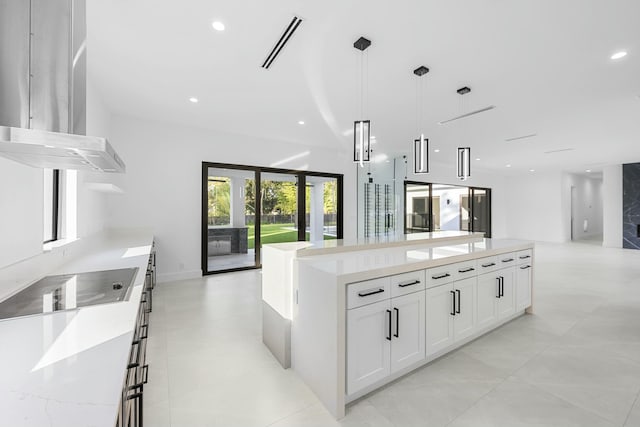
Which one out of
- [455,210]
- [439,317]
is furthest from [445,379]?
[455,210]

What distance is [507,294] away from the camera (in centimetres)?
303

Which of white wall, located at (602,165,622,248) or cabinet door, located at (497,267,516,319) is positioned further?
white wall, located at (602,165,622,248)

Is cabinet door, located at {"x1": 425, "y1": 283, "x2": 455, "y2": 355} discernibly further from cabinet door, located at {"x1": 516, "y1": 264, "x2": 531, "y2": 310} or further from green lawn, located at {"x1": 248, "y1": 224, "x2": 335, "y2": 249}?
green lawn, located at {"x1": 248, "y1": 224, "x2": 335, "y2": 249}

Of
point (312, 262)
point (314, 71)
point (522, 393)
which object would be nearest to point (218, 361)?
point (312, 262)

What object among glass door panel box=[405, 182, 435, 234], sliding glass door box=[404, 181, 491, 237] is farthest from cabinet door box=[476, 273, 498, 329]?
sliding glass door box=[404, 181, 491, 237]

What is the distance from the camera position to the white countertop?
0.65 meters

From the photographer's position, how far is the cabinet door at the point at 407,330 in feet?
6.52

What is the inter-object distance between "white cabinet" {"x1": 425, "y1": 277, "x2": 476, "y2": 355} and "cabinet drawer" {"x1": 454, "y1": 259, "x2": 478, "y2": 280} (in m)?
0.04

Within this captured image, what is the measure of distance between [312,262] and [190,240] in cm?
403

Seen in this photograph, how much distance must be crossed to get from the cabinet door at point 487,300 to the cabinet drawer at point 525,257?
0.61 m

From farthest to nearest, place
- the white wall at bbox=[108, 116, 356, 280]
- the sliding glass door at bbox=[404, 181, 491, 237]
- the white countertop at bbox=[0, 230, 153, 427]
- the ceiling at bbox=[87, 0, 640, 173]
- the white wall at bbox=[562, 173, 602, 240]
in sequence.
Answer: the white wall at bbox=[562, 173, 602, 240] < the sliding glass door at bbox=[404, 181, 491, 237] < the white wall at bbox=[108, 116, 356, 280] < the ceiling at bbox=[87, 0, 640, 173] < the white countertop at bbox=[0, 230, 153, 427]

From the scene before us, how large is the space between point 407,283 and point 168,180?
15.8ft

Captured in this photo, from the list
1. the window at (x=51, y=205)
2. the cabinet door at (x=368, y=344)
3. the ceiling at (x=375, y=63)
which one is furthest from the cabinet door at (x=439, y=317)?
the window at (x=51, y=205)

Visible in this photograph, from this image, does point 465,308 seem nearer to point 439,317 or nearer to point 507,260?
point 439,317
